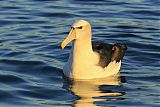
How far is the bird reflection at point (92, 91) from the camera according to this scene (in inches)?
531

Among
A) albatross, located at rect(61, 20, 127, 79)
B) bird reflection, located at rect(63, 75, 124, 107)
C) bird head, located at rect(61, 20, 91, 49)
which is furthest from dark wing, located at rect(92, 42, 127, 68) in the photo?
bird head, located at rect(61, 20, 91, 49)

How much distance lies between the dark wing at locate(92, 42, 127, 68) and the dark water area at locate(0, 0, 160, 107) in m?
0.40

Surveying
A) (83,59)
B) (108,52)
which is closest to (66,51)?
(108,52)

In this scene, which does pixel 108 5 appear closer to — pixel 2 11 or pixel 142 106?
pixel 2 11

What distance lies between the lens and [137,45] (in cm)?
1781

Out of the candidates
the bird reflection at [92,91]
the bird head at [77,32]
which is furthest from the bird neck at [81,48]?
the bird reflection at [92,91]

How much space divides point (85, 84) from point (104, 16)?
6.63 m

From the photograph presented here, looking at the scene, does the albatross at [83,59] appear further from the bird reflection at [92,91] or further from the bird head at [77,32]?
the bird reflection at [92,91]

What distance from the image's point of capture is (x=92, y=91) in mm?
14227

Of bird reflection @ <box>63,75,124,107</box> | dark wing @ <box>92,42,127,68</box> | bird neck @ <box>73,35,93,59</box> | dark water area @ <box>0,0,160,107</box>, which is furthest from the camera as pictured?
dark wing @ <box>92,42,127,68</box>

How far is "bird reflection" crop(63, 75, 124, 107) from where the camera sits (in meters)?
13.5

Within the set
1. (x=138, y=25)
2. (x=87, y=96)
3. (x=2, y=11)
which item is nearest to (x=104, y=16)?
(x=138, y=25)

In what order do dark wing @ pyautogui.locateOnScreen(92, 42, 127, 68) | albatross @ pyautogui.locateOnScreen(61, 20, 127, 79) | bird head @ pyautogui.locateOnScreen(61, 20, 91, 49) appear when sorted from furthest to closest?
dark wing @ pyautogui.locateOnScreen(92, 42, 127, 68) → albatross @ pyautogui.locateOnScreen(61, 20, 127, 79) → bird head @ pyautogui.locateOnScreen(61, 20, 91, 49)

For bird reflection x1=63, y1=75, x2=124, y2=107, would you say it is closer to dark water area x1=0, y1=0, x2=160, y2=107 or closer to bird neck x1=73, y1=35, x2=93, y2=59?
dark water area x1=0, y1=0, x2=160, y2=107
